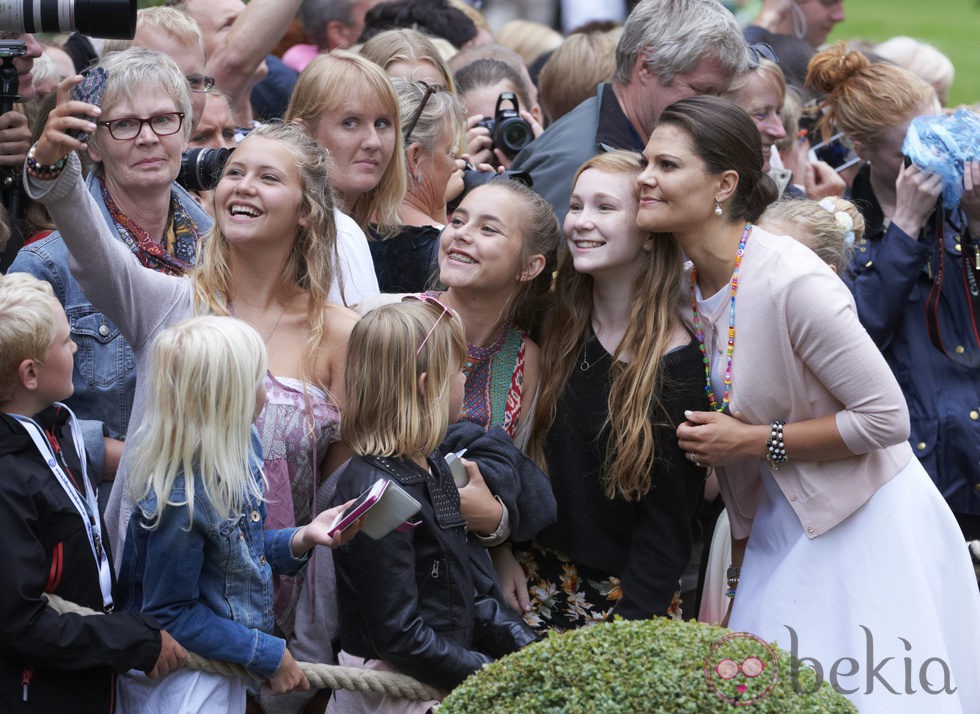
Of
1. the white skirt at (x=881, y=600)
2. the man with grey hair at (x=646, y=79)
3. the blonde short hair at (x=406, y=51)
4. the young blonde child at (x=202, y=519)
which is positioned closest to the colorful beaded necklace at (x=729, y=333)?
the white skirt at (x=881, y=600)

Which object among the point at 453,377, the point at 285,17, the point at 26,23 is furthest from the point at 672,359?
the point at 285,17

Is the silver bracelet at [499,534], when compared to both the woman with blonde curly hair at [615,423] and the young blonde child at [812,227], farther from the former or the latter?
the young blonde child at [812,227]

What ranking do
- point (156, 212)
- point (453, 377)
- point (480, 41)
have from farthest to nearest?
point (480, 41) → point (156, 212) → point (453, 377)

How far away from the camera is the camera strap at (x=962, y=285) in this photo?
4.47 m

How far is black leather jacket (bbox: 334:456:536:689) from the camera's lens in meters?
3.02

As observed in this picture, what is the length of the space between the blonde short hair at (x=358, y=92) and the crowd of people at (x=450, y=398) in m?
0.01

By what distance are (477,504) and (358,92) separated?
1.73 meters

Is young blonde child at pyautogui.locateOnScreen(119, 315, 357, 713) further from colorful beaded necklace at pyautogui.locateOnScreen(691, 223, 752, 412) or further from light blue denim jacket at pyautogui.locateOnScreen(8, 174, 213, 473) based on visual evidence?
colorful beaded necklace at pyautogui.locateOnScreen(691, 223, 752, 412)

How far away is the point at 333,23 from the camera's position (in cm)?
732

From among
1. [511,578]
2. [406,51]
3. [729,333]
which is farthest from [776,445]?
[406,51]

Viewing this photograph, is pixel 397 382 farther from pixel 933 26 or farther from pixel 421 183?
pixel 933 26

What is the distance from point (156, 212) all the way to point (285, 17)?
1.62 m

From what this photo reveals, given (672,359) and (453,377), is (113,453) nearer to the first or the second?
(453,377)

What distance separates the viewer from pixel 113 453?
346 cm
